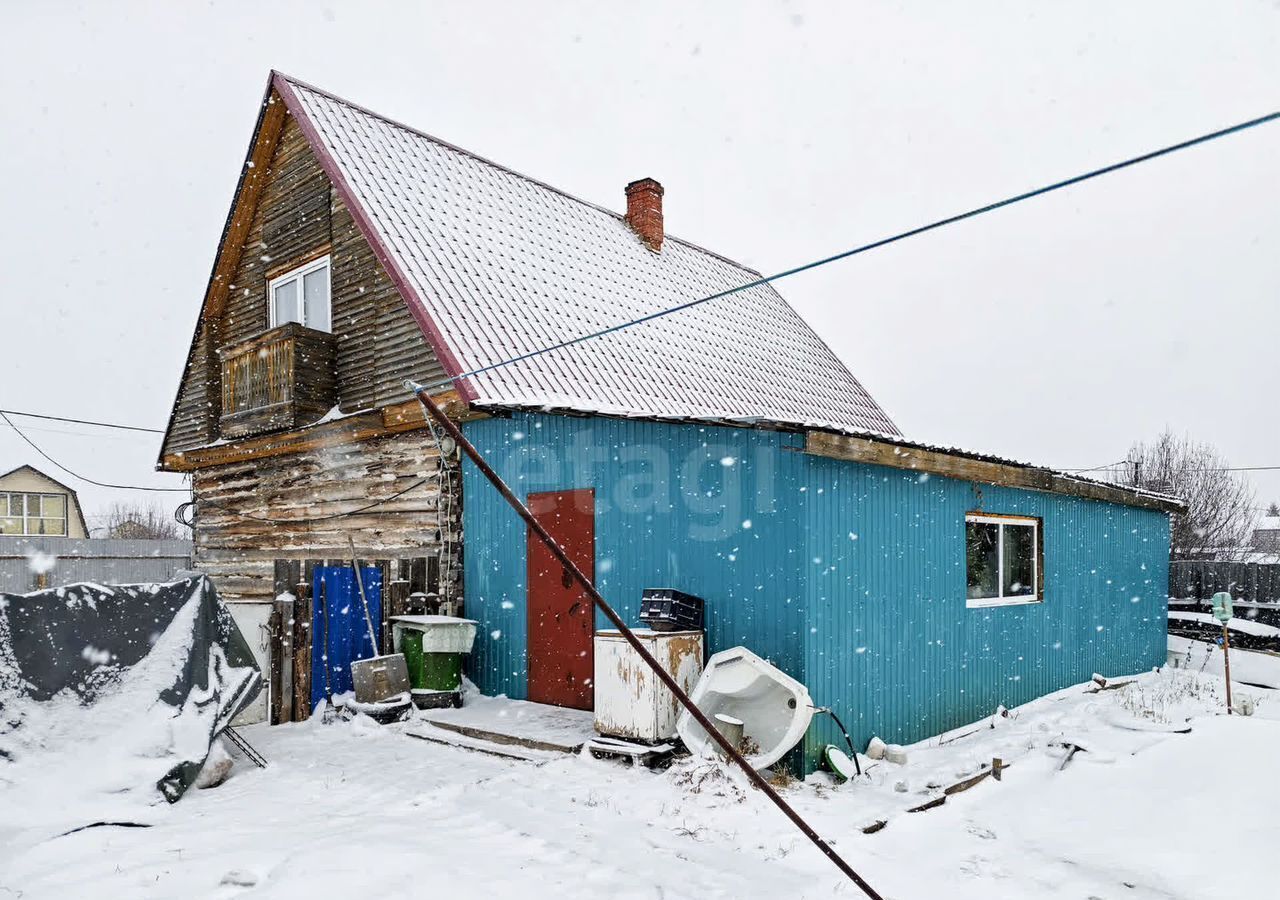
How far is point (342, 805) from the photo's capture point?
604 cm

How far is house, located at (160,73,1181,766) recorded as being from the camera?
7.58 m

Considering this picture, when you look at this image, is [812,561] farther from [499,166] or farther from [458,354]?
[499,166]

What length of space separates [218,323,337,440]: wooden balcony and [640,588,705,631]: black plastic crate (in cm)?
643

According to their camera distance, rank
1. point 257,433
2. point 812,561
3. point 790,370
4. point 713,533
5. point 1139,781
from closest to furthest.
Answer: point 1139,781 < point 812,561 < point 713,533 < point 257,433 < point 790,370

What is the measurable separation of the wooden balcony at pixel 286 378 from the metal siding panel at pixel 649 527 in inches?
112

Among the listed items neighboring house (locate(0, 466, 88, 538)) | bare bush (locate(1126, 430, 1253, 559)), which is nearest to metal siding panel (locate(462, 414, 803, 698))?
bare bush (locate(1126, 430, 1253, 559))

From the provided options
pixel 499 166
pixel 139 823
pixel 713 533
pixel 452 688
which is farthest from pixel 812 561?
pixel 499 166

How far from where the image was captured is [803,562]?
7047 mm

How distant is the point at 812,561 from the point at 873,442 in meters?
1.23

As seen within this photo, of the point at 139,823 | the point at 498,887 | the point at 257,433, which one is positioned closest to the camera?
the point at 498,887

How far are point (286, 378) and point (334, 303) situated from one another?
4.13 feet

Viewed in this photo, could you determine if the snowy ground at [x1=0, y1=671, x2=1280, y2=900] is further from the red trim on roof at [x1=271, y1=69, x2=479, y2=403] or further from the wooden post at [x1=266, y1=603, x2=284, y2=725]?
the red trim on roof at [x1=271, y1=69, x2=479, y2=403]

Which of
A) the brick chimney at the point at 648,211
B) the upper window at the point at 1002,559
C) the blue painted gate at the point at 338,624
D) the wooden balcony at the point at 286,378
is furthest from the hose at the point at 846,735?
the brick chimney at the point at 648,211

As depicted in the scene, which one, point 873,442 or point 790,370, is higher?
point 790,370
